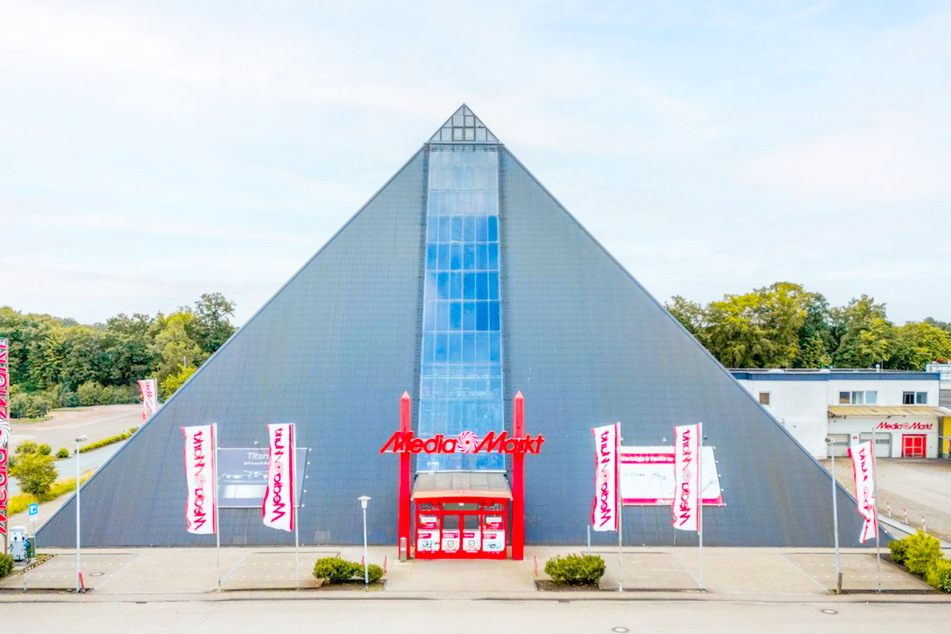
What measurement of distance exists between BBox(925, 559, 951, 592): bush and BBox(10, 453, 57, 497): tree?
38.7 metres

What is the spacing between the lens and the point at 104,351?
90.1 metres

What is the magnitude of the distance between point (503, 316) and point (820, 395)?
27370 millimetres

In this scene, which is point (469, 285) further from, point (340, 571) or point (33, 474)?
point (33, 474)

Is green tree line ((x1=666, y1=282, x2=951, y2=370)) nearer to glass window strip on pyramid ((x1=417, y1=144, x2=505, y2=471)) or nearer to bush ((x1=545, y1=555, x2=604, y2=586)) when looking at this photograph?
glass window strip on pyramid ((x1=417, y1=144, x2=505, y2=471))

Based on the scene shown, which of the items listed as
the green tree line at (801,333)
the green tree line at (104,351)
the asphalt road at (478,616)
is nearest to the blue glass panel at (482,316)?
the asphalt road at (478,616)

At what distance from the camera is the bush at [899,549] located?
74.8 feet

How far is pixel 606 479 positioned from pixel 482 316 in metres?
10.0

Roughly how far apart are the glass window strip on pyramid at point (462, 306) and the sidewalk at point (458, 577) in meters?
5.13

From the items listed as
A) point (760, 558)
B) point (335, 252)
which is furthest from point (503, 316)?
point (760, 558)

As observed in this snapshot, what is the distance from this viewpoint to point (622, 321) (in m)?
28.4

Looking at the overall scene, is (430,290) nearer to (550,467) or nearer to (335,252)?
(335,252)

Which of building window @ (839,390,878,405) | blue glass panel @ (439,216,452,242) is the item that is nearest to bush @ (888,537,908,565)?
blue glass panel @ (439,216,452,242)

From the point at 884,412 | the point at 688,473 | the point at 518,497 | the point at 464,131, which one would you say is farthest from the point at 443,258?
the point at 884,412

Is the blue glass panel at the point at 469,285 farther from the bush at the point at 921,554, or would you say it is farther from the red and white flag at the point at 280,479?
the bush at the point at 921,554
